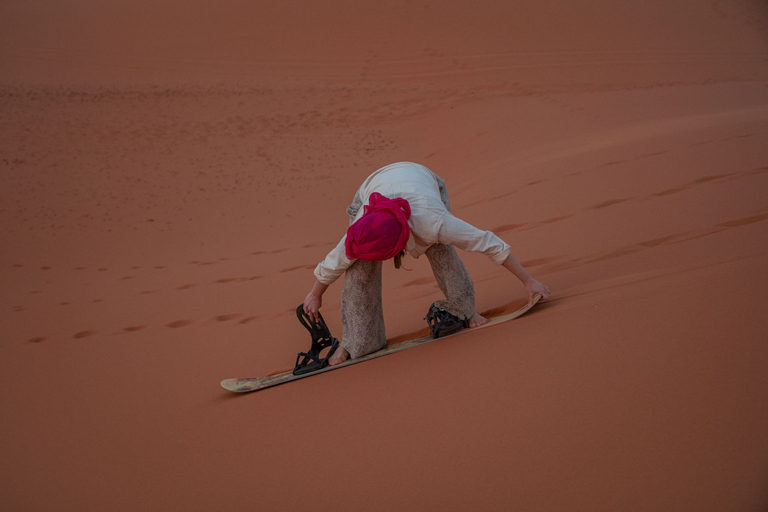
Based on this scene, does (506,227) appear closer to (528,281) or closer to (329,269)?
(528,281)

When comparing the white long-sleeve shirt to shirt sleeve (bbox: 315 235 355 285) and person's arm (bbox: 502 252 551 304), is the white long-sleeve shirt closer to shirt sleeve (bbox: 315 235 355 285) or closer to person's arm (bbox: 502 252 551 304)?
shirt sleeve (bbox: 315 235 355 285)

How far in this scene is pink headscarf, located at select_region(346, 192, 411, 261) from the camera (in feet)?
6.71

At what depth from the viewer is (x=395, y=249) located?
2.10 metres

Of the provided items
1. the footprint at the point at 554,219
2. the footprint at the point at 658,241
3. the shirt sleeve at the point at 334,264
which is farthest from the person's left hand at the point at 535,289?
the footprint at the point at 554,219

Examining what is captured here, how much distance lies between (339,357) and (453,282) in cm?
69

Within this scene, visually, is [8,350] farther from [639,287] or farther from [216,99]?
[216,99]

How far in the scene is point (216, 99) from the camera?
9.98 metres

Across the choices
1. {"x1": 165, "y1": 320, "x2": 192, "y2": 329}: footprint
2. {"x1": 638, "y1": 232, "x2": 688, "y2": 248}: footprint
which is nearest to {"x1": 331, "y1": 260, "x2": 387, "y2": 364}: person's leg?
{"x1": 165, "y1": 320, "x2": 192, "y2": 329}: footprint

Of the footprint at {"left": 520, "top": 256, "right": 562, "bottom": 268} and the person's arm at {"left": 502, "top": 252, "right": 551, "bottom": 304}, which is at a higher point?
the footprint at {"left": 520, "top": 256, "right": 562, "bottom": 268}

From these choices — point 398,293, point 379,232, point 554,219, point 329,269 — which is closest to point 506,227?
point 554,219

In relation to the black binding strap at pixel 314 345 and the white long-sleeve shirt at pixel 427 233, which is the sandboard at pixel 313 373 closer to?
the black binding strap at pixel 314 345

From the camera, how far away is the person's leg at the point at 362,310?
254 centimetres

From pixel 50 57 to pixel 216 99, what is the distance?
522cm

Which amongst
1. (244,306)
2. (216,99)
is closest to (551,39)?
→ (216,99)
